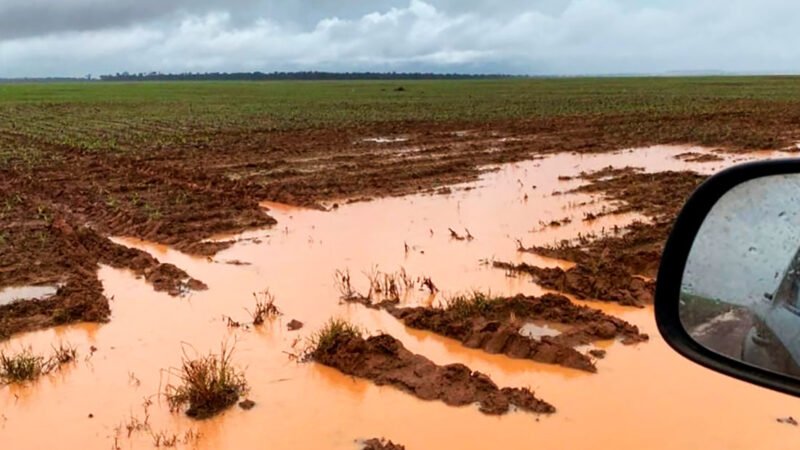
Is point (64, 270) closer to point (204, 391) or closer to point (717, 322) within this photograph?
point (204, 391)

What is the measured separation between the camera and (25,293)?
6898 mm

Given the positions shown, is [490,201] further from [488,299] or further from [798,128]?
[798,128]

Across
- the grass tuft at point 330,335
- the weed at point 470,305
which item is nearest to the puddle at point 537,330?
the weed at point 470,305

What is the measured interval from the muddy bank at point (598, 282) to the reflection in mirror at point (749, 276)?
4.73 meters

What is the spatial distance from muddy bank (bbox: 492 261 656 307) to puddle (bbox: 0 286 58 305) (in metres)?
4.37

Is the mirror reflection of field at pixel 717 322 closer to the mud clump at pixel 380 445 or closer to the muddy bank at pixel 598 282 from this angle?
the mud clump at pixel 380 445

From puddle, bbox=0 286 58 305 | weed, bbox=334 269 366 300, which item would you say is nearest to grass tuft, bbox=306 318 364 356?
weed, bbox=334 269 366 300

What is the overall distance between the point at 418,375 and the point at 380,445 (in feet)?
2.99

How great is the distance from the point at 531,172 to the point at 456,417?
988cm

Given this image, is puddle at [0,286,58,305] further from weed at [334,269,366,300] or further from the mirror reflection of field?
the mirror reflection of field

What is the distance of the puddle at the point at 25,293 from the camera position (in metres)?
6.75

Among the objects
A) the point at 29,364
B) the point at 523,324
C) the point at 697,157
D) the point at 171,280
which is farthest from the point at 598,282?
the point at 697,157

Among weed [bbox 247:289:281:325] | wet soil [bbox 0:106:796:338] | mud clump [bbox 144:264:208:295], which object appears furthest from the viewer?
wet soil [bbox 0:106:796:338]

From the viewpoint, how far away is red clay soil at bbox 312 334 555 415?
4.57 m
